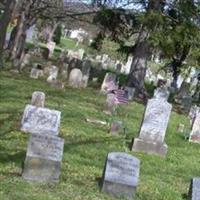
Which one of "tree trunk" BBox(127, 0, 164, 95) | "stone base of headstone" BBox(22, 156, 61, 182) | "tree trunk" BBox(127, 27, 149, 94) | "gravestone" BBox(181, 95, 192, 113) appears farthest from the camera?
"tree trunk" BBox(127, 27, 149, 94)

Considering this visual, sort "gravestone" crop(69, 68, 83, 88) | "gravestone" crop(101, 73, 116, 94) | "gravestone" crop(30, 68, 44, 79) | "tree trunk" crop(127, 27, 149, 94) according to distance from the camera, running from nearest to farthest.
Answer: "gravestone" crop(30, 68, 44, 79) < "gravestone" crop(69, 68, 83, 88) < "gravestone" crop(101, 73, 116, 94) < "tree trunk" crop(127, 27, 149, 94)

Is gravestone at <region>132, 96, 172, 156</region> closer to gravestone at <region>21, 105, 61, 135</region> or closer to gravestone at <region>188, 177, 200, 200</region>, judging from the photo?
gravestone at <region>21, 105, 61, 135</region>

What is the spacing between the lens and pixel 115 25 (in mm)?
32875

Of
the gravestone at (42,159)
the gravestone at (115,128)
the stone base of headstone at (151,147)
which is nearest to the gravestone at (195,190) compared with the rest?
the gravestone at (42,159)

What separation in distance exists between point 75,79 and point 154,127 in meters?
12.0

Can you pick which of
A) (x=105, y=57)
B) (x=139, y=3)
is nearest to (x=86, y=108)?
(x=139, y=3)

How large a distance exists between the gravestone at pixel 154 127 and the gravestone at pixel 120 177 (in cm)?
446

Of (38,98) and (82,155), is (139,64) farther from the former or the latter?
(82,155)

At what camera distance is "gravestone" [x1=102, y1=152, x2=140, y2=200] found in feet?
32.5

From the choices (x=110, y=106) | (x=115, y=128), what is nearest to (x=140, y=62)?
(x=110, y=106)

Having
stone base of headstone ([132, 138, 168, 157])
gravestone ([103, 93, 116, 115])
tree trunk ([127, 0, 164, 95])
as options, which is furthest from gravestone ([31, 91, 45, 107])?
tree trunk ([127, 0, 164, 95])

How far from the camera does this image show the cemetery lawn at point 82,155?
959cm

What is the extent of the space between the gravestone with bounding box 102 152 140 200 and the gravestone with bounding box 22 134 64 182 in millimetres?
737

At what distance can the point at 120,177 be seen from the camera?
9922 millimetres
